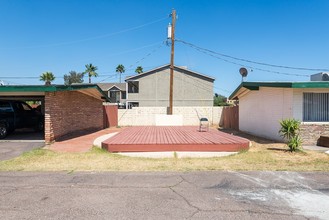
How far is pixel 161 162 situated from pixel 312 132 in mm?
7287

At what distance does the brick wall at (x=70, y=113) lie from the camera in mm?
12031

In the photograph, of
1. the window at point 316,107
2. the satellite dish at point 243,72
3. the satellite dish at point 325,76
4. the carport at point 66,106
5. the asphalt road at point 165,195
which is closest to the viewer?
the asphalt road at point 165,195

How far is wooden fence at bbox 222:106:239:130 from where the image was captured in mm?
21312

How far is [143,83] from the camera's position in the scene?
128 feet

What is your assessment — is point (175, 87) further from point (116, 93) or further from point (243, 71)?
point (243, 71)

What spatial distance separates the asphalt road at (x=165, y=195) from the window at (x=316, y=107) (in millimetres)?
5886

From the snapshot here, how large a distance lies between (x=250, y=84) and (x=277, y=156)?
6.74 metres

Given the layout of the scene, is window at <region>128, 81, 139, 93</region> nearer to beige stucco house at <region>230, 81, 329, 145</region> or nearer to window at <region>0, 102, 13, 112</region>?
window at <region>0, 102, 13, 112</region>

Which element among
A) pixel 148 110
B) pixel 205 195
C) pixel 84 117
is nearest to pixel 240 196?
pixel 205 195

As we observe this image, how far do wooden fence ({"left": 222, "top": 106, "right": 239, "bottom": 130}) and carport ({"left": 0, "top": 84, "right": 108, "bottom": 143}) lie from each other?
31.6 ft

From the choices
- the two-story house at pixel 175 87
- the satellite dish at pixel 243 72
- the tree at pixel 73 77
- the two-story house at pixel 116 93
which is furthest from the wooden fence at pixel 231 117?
the tree at pixel 73 77

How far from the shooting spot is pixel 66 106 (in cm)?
1406

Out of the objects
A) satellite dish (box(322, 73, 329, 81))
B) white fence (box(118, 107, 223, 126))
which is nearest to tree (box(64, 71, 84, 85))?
white fence (box(118, 107, 223, 126))

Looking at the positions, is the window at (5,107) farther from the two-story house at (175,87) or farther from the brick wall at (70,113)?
the two-story house at (175,87)
